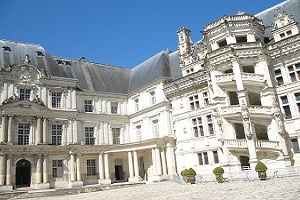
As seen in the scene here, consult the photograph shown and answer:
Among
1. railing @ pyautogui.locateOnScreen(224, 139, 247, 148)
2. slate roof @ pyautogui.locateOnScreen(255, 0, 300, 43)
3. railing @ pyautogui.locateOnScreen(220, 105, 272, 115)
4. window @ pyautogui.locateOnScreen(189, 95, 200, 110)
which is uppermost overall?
slate roof @ pyautogui.locateOnScreen(255, 0, 300, 43)

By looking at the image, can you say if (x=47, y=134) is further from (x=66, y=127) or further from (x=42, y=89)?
(x=42, y=89)

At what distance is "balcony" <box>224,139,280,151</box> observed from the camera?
20.0 m

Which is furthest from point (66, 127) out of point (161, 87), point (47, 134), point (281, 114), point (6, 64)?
point (281, 114)

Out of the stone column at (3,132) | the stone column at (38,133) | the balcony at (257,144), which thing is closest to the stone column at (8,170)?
the stone column at (3,132)

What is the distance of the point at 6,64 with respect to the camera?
98.2ft

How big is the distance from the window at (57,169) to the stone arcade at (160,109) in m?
0.10

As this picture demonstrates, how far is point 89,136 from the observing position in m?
32.2

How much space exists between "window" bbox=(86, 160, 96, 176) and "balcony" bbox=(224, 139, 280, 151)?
1649 centimetres

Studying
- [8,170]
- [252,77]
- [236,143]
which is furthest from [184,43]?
[8,170]

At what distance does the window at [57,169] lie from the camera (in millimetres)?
29047

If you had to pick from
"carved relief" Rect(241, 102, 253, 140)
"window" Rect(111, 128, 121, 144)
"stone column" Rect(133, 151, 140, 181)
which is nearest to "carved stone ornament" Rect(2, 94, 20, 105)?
"window" Rect(111, 128, 121, 144)

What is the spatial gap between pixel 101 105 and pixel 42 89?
6.98 meters

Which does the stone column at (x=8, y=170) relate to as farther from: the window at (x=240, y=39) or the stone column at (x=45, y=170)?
the window at (x=240, y=39)

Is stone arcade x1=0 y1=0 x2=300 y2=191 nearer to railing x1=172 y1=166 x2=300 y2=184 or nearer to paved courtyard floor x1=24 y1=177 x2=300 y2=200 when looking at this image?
railing x1=172 y1=166 x2=300 y2=184
